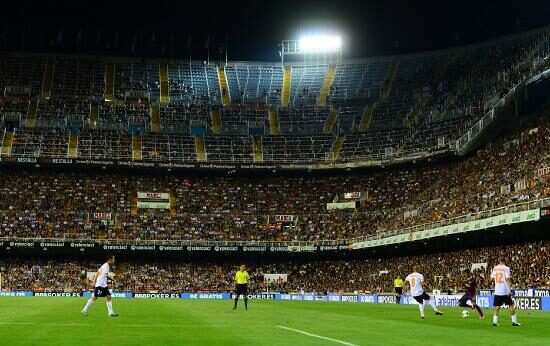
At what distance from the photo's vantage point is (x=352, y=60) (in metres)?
102

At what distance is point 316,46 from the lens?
327 feet

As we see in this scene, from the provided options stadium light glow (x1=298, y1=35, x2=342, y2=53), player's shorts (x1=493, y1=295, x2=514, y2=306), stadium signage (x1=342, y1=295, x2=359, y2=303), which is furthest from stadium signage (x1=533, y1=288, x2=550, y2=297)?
stadium light glow (x1=298, y1=35, x2=342, y2=53)

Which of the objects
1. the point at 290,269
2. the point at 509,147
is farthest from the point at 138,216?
the point at 509,147

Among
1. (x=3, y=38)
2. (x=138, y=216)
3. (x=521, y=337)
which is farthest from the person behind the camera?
(x=3, y=38)

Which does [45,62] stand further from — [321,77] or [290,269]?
[290,269]

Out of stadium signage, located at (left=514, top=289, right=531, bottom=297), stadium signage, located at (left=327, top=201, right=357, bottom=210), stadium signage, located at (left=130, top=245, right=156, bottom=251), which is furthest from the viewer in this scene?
stadium signage, located at (left=327, top=201, right=357, bottom=210)

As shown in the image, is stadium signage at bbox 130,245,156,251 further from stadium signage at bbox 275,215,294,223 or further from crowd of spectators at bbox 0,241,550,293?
stadium signage at bbox 275,215,294,223

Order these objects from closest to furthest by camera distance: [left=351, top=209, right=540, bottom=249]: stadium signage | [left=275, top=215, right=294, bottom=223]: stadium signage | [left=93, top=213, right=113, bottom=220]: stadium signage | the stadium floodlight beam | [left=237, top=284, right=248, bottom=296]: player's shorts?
[left=237, top=284, right=248, bottom=296]: player's shorts
[left=351, top=209, right=540, bottom=249]: stadium signage
[left=93, top=213, right=113, bottom=220]: stadium signage
[left=275, top=215, right=294, bottom=223]: stadium signage
the stadium floodlight beam

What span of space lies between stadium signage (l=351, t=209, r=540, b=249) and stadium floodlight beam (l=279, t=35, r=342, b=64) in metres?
33.0

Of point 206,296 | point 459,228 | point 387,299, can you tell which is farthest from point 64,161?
point 459,228

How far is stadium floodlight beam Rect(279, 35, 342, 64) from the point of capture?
98.6 meters

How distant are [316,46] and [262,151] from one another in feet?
62.9

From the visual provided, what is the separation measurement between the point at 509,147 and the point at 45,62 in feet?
205

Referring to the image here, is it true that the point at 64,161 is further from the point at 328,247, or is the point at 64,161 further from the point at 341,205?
the point at 341,205
